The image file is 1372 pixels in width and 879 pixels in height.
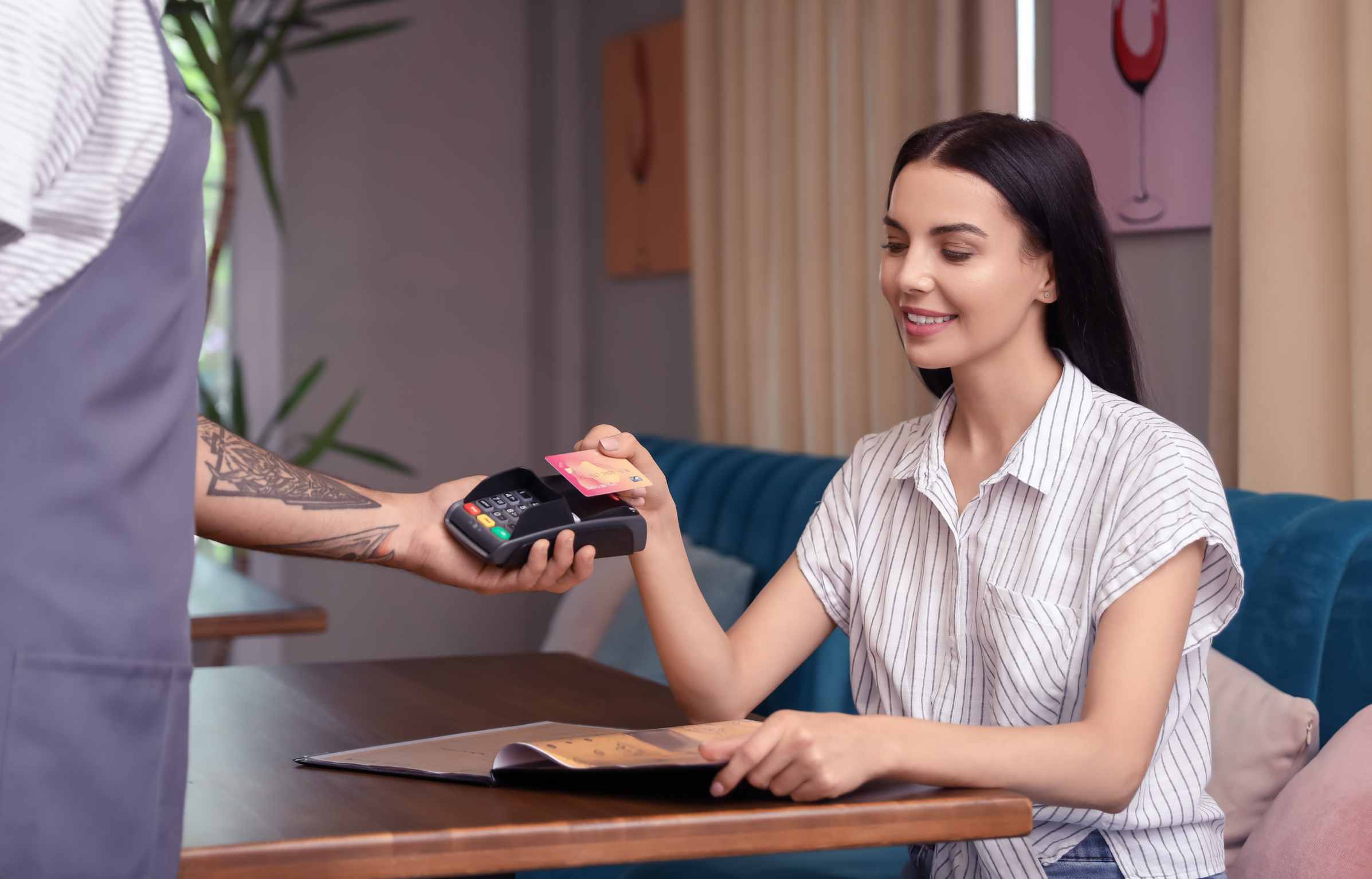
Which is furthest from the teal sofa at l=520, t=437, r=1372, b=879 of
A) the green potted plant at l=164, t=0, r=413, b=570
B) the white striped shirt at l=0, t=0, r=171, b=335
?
the green potted plant at l=164, t=0, r=413, b=570

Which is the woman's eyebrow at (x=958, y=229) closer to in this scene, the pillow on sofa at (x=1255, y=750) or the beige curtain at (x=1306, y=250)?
the pillow on sofa at (x=1255, y=750)

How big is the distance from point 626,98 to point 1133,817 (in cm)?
333

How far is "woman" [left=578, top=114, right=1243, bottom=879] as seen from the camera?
4.17 feet

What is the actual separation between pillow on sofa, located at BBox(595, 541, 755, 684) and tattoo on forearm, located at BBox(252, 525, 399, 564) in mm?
1238

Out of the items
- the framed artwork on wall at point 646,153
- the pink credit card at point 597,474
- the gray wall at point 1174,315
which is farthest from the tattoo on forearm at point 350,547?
the framed artwork on wall at point 646,153

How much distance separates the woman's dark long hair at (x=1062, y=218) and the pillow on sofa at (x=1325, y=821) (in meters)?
0.43

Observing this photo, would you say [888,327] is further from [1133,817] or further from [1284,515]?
[1133,817]

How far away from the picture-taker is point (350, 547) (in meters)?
1.22

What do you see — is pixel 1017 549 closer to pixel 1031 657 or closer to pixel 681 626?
pixel 1031 657

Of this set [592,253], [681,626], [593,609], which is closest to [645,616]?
[593,609]

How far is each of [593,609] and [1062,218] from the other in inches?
70.2

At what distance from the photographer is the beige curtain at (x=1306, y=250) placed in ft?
6.24

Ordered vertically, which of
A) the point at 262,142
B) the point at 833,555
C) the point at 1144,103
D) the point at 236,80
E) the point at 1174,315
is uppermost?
the point at 236,80

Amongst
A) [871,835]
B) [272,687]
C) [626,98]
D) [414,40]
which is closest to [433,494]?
[272,687]
